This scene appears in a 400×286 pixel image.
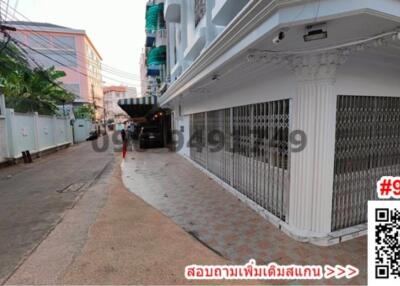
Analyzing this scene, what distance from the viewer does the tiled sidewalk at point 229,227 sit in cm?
308

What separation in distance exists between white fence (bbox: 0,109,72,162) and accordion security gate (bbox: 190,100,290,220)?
9356mm

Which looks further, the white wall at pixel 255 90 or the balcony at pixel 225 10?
the balcony at pixel 225 10

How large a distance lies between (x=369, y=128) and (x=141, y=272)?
152 inches

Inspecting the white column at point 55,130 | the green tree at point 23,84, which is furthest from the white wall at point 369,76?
the white column at point 55,130

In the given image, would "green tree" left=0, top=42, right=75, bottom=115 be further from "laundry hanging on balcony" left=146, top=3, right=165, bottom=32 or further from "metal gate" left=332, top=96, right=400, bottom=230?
"metal gate" left=332, top=96, right=400, bottom=230

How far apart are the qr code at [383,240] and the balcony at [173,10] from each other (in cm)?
964

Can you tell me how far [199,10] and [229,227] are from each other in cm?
658

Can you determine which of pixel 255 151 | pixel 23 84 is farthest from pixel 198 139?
pixel 23 84

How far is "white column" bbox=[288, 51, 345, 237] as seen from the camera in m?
3.12

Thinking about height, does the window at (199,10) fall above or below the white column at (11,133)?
above

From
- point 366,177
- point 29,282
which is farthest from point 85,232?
point 366,177

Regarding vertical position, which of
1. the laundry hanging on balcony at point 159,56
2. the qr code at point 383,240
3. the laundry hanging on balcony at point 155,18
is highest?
the laundry hanging on balcony at point 155,18

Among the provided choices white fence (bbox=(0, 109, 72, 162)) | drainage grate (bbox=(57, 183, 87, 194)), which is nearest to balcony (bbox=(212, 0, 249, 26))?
drainage grate (bbox=(57, 183, 87, 194))

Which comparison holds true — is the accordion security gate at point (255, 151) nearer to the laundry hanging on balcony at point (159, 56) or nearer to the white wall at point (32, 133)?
the white wall at point (32, 133)
